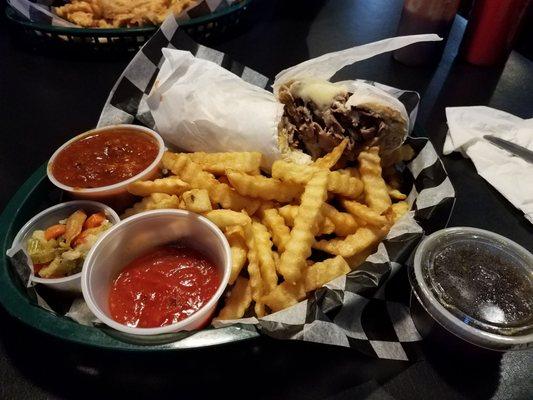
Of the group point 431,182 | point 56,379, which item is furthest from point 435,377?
point 56,379

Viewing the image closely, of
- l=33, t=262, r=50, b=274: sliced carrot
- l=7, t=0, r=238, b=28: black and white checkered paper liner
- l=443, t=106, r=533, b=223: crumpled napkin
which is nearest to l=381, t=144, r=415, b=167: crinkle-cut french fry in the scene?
l=443, t=106, r=533, b=223: crumpled napkin

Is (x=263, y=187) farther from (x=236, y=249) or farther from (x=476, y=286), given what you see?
(x=476, y=286)

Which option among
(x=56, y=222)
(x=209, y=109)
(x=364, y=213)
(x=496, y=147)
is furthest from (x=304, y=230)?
(x=496, y=147)

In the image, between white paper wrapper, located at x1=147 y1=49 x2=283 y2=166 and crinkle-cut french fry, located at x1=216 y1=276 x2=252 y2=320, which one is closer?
crinkle-cut french fry, located at x1=216 y1=276 x2=252 y2=320

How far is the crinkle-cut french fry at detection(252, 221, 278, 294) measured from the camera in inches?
50.4

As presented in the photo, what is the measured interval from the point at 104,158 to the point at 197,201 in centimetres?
58

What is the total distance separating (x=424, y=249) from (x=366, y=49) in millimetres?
874

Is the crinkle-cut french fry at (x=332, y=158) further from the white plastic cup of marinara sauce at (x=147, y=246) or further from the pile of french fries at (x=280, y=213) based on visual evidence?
the white plastic cup of marinara sauce at (x=147, y=246)

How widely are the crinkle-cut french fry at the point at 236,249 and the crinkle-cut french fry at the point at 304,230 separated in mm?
140

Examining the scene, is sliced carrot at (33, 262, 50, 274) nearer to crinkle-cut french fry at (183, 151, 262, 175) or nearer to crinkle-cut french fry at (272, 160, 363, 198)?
crinkle-cut french fry at (183, 151, 262, 175)

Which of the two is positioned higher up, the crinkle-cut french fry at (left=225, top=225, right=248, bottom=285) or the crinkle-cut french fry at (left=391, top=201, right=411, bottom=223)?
the crinkle-cut french fry at (left=391, top=201, right=411, bottom=223)

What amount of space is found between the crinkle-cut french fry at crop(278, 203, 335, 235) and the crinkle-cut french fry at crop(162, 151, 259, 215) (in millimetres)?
113

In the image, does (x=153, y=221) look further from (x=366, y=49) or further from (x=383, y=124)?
(x=366, y=49)

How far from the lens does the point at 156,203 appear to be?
1460mm
